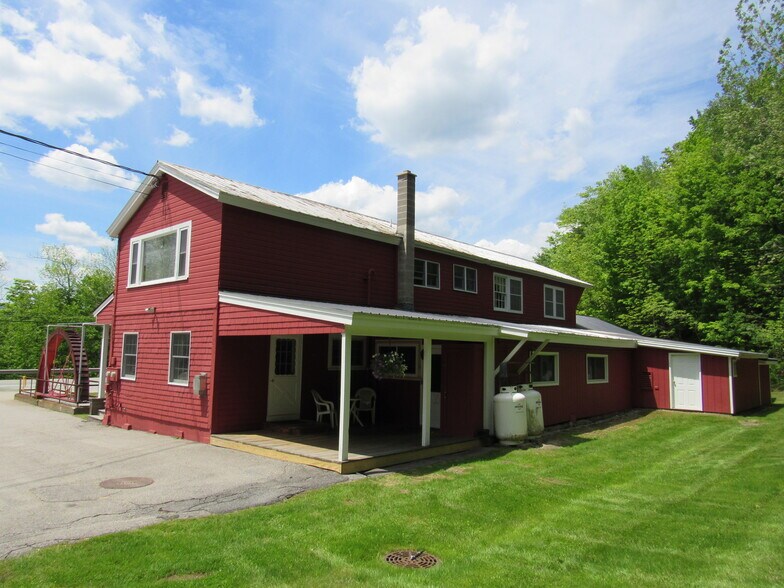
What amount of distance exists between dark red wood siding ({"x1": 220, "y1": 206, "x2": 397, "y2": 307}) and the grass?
17.3 ft

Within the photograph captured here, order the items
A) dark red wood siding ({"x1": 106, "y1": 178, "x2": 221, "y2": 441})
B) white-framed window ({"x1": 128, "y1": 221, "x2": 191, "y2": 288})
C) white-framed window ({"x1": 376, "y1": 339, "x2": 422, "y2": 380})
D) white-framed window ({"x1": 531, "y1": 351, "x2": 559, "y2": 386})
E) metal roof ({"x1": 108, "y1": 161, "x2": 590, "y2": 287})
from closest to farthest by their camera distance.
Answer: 1. dark red wood siding ({"x1": 106, "y1": 178, "x2": 221, "y2": 441})
2. metal roof ({"x1": 108, "y1": 161, "x2": 590, "y2": 287})
3. white-framed window ({"x1": 128, "y1": 221, "x2": 191, "y2": 288})
4. white-framed window ({"x1": 376, "y1": 339, "x2": 422, "y2": 380})
5. white-framed window ({"x1": 531, "y1": 351, "x2": 559, "y2": 386})

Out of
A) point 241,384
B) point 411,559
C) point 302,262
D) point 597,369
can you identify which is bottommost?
point 411,559

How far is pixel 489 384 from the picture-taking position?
12.0 meters

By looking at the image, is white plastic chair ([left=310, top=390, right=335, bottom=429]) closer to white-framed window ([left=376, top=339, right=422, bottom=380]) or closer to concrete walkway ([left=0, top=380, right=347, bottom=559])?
white-framed window ([left=376, top=339, right=422, bottom=380])

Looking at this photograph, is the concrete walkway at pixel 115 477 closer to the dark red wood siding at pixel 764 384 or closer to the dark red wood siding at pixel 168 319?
the dark red wood siding at pixel 168 319

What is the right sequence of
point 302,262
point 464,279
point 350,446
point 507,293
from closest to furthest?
point 350,446 → point 302,262 → point 464,279 → point 507,293

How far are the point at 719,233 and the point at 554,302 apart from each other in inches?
409

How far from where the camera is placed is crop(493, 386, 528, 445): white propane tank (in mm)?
11523

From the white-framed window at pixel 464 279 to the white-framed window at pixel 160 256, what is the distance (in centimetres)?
795

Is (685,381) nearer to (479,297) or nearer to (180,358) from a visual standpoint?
(479,297)

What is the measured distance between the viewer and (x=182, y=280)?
12164mm

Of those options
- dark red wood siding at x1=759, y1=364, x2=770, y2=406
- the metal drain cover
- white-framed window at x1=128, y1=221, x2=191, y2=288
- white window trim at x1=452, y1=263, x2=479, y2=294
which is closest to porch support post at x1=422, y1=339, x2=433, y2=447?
the metal drain cover

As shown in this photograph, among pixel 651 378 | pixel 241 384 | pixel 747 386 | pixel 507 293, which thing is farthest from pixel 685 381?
pixel 241 384

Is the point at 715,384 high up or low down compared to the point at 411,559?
up
